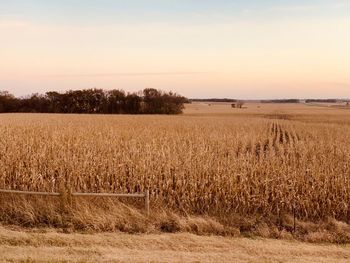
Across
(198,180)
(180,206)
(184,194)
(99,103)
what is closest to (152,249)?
(180,206)

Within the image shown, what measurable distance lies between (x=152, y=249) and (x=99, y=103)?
89.2 metres

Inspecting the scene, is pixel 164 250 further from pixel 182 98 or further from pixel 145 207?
pixel 182 98

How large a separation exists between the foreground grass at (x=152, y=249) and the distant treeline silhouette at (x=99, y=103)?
84.8 meters

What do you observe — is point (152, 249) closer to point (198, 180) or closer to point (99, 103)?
point (198, 180)

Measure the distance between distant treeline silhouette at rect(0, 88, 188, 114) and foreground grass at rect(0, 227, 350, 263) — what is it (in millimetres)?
84836

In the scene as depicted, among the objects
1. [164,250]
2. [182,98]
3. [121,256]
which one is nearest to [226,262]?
[164,250]

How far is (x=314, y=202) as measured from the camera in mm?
10008

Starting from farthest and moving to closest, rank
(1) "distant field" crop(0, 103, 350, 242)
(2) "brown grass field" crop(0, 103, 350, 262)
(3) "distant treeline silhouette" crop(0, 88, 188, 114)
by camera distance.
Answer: (3) "distant treeline silhouette" crop(0, 88, 188, 114), (1) "distant field" crop(0, 103, 350, 242), (2) "brown grass field" crop(0, 103, 350, 262)

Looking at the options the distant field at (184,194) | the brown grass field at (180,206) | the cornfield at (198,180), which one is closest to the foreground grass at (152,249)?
the brown grass field at (180,206)

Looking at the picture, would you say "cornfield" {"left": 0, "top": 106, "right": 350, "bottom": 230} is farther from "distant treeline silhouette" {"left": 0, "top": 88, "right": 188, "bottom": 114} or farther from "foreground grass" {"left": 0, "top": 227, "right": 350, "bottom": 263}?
"distant treeline silhouette" {"left": 0, "top": 88, "right": 188, "bottom": 114}

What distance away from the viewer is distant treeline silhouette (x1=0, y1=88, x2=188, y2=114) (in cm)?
9306

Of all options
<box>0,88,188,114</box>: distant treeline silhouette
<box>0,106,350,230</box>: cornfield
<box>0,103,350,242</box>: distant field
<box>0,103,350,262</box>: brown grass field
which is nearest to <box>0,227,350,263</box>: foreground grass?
<box>0,103,350,262</box>: brown grass field

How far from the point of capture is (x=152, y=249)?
23.5ft

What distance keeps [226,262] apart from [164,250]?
118 cm
